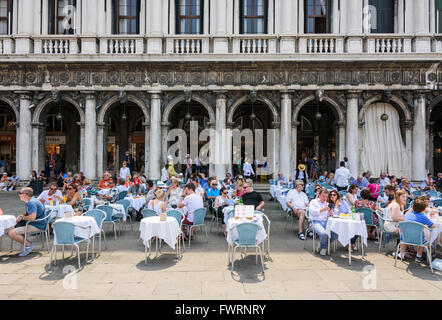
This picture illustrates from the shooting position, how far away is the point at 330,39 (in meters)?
14.9

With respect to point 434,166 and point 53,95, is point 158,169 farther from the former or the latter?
point 434,166

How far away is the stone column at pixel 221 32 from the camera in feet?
48.6

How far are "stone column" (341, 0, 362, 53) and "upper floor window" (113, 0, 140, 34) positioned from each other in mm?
10581

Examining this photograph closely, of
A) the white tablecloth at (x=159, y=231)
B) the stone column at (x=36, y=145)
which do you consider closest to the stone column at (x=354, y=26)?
the white tablecloth at (x=159, y=231)

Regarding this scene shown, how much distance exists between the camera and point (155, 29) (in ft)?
49.3

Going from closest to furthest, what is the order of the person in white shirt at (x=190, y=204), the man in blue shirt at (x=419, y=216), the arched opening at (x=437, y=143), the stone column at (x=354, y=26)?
the man in blue shirt at (x=419, y=216)
the person in white shirt at (x=190, y=204)
the stone column at (x=354, y=26)
the arched opening at (x=437, y=143)

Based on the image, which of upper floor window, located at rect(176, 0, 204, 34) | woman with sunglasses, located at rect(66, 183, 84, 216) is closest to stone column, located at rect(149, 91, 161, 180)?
upper floor window, located at rect(176, 0, 204, 34)

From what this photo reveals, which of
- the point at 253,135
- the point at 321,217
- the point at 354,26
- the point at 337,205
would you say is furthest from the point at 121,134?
the point at 337,205

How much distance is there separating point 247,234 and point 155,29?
12.9 meters

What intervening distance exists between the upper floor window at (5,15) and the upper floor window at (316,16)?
50.6 ft

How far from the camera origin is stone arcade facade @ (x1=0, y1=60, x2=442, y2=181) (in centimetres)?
1467

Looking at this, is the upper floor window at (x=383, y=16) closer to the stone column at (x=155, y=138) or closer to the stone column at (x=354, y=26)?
the stone column at (x=354, y=26)

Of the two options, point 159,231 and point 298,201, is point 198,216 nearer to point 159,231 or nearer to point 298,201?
point 159,231
